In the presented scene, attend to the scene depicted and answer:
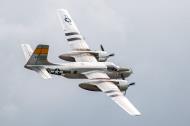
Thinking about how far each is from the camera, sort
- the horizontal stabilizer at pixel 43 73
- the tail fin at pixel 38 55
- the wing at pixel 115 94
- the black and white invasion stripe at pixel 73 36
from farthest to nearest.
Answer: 1. the black and white invasion stripe at pixel 73 36
2. the tail fin at pixel 38 55
3. the horizontal stabilizer at pixel 43 73
4. the wing at pixel 115 94

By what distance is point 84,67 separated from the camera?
470 feet

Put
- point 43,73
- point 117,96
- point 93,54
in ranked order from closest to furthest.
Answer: point 117,96
point 43,73
point 93,54

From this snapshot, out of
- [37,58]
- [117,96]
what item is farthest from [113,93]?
[37,58]

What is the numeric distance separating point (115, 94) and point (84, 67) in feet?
37.5

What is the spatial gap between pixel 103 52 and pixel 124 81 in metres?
12.7

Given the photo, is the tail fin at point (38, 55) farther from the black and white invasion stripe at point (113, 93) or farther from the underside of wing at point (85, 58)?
the black and white invasion stripe at point (113, 93)

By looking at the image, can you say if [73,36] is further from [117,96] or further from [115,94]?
[117,96]

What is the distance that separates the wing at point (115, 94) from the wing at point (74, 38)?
21.1 feet

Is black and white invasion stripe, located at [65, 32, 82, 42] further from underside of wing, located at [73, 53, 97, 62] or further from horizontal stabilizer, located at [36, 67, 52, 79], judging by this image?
horizontal stabilizer, located at [36, 67, 52, 79]

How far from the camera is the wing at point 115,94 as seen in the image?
421 ft

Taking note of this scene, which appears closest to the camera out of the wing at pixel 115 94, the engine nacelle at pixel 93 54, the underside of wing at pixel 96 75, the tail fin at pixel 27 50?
the wing at pixel 115 94

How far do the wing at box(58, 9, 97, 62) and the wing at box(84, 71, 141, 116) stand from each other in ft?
21.1

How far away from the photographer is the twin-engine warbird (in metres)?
136

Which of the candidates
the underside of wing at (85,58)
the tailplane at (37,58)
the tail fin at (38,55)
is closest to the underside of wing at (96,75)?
the underside of wing at (85,58)
